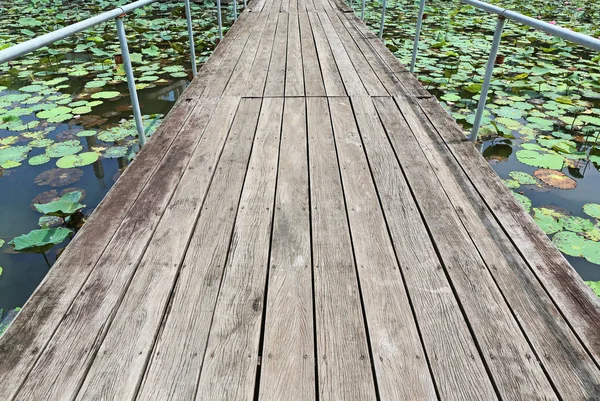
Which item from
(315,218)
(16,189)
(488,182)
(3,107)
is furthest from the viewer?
(3,107)

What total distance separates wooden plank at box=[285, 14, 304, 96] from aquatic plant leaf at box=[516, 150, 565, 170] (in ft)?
4.21

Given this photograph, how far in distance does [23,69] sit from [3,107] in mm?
1064

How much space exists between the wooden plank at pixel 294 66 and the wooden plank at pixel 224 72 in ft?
1.23

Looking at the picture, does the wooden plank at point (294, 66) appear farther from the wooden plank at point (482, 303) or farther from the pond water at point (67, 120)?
the wooden plank at point (482, 303)

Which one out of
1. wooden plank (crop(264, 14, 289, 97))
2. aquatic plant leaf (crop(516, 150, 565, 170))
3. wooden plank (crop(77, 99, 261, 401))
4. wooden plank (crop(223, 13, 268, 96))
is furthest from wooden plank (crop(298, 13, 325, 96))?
aquatic plant leaf (crop(516, 150, 565, 170))

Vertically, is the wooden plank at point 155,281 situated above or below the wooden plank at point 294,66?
below

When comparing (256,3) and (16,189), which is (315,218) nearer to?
(16,189)

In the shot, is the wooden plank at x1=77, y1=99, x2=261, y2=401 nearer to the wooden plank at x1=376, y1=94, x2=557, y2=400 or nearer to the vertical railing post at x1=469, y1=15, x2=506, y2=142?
the wooden plank at x1=376, y1=94, x2=557, y2=400

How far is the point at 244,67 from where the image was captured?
2.75 metres

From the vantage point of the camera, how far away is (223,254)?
3.76ft

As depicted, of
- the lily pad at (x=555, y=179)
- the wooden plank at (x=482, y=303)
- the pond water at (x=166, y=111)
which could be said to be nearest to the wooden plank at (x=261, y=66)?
the pond water at (x=166, y=111)

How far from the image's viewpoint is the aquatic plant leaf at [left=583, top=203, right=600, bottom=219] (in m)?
1.80

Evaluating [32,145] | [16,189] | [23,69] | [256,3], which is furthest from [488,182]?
[256,3]

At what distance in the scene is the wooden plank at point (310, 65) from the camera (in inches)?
94.0
